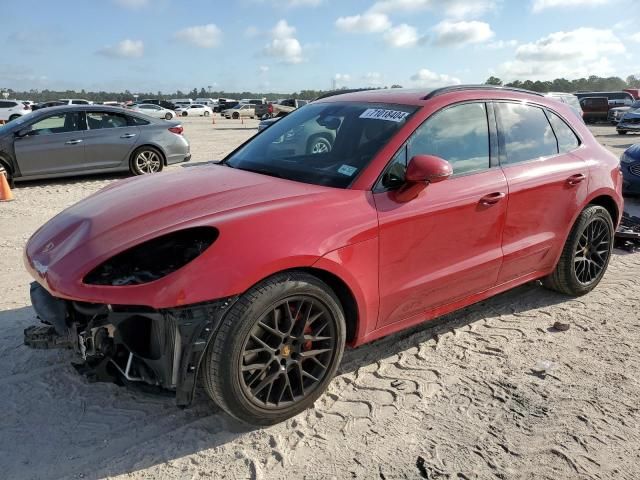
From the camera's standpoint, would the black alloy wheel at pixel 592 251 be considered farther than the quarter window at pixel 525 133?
Yes

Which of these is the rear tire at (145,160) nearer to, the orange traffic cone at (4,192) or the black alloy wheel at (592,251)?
the orange traffic cone at (4,192)

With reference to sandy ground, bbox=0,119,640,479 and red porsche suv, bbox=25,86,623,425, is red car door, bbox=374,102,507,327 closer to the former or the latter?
red porsche suv, bbox=25,86,623,425

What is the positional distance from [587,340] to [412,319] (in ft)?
4.70

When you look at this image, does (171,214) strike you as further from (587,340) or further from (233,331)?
(587,340)

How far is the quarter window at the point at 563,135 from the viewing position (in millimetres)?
4332

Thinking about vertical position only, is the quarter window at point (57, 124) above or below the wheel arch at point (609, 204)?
above

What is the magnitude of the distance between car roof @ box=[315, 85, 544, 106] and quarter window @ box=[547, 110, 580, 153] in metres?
0.21

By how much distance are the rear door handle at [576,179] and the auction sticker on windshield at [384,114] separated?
1.61 meters

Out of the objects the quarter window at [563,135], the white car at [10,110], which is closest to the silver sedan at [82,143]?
the quarter window at [563,135]

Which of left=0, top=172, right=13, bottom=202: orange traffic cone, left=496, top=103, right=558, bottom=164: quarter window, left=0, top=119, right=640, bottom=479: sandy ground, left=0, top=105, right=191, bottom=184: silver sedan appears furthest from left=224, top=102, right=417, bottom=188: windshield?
left=0, top=105, right=191, bottom=184: silver sedan

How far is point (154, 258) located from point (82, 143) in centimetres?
842

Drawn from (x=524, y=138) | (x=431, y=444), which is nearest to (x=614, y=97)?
(x=524, y=138)

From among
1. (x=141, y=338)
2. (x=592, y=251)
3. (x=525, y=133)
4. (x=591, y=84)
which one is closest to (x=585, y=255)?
(x=592, y=251)

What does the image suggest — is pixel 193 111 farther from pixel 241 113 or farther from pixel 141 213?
Answer: pixel 141 213
